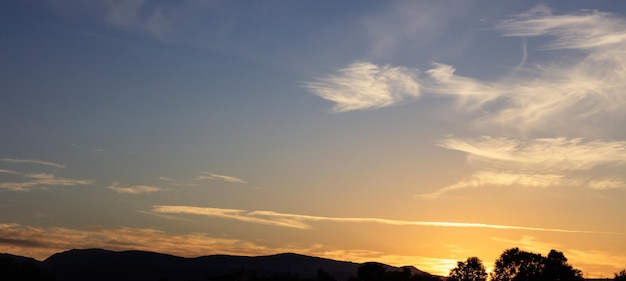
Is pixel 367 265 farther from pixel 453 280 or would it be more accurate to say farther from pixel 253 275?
pixel 253 275

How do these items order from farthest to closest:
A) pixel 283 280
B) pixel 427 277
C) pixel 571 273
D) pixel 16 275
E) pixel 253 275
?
pixel 253 275, pixel 283 280, pixel 427 277, pixel 571 273, pixel 16 275

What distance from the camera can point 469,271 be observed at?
16588 cm

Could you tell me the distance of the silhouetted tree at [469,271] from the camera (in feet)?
541

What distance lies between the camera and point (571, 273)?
15012cm

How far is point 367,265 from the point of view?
17925 centimetres

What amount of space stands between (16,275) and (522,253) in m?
110

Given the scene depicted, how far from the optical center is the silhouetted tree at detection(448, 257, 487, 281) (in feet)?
541

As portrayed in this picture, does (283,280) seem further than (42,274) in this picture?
Yes

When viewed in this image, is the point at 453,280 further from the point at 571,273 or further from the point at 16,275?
the point at 16,275

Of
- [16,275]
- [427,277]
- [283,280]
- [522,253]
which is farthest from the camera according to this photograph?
[283,280]

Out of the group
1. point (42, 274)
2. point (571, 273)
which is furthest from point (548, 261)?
point (42, 274)

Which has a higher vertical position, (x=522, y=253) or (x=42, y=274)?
(x=522, y=253)

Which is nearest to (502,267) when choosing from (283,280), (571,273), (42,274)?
(571,273)

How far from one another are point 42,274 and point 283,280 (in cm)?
6465
